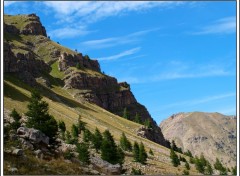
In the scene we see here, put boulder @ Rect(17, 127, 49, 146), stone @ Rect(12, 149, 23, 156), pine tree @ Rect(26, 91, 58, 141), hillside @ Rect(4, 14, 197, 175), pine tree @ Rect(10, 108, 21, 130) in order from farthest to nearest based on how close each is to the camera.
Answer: pine tree @ Rect(26, 91, 58, 141) < pine tree @ Rect(10, 108, 21, 130) < boulder @ Rect(17, 127, 49, 146) < hillside @ Rect(4, 14, 197, 175) < stone @ Rect(12, 149, 23, 156)

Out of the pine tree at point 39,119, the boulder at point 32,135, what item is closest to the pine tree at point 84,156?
the pine tree at point 39,119

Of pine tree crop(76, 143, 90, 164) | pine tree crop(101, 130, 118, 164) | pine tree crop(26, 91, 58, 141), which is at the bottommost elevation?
pine tree crop(76, 143, 90, 164)

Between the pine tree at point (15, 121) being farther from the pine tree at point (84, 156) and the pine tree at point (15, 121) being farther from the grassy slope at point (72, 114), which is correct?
the grassy slope at point (72, 114)

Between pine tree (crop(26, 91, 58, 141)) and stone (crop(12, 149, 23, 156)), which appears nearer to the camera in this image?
stone (crop(12, 149, 23, 156))

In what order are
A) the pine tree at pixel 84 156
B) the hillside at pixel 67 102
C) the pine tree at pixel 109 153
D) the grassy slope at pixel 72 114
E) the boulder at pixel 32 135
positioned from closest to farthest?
1. the hillside at pixel 67 102
2. the boulder at pixel 32 135
3. the pine tree at pixel 84 156
4. the pine tree at pixel 109 153
5. the grassy slope at pixel 72 114

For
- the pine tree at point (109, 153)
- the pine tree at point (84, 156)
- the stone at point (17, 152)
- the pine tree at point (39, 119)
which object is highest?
the pine tree at point (39, 119)

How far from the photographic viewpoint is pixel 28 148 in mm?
21641

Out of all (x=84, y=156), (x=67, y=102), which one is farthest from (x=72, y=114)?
(x=84, y=156)

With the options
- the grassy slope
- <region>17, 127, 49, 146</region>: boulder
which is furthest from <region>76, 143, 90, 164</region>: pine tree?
the grassy slope

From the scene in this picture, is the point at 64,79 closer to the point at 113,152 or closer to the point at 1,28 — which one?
the point at 113,152

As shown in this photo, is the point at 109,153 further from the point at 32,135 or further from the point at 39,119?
the point at 32,135

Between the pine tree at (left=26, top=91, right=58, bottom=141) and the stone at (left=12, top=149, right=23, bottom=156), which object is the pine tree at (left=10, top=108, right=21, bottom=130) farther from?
the stone at (left=12, top=149, right=23, bottom=156)

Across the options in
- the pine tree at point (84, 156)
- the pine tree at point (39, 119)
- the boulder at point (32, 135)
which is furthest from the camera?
the pine tree at point (39, 119)

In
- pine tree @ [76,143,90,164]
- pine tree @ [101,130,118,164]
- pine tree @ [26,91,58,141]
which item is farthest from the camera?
pine tree @ [101,130,118,164]
